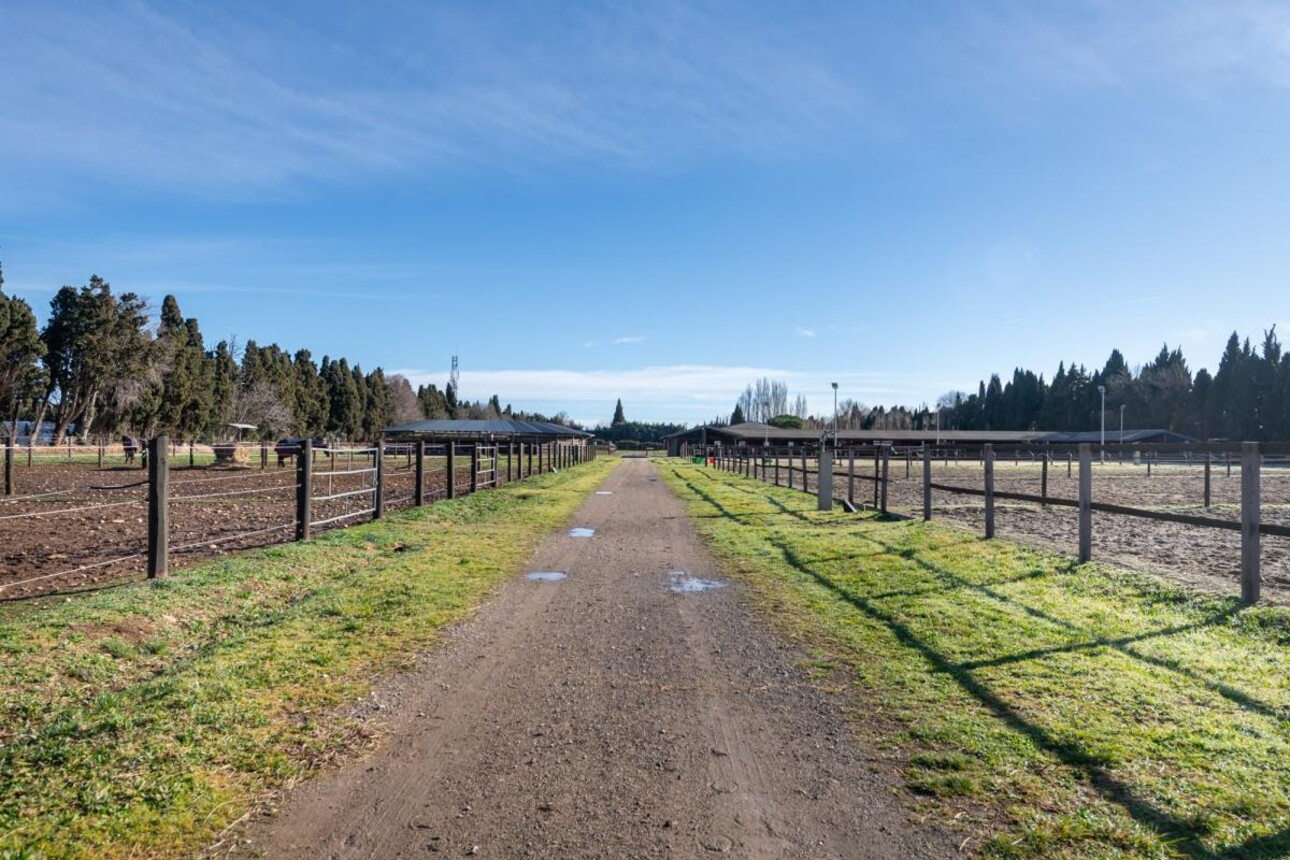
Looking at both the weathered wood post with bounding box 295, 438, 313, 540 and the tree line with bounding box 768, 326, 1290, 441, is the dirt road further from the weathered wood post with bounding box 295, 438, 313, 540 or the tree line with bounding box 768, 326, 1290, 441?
the tree line with bounding box 768, 326, 1290, 441

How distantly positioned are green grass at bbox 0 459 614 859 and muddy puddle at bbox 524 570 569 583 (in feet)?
1.06

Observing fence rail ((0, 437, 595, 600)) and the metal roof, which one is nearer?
fence rail ((0, 437, 595, 600))

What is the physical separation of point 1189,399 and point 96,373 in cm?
11571

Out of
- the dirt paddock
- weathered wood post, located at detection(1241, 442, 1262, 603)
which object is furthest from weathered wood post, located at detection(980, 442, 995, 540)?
weathered wood post, located at detection(1241, 442, 1262, 603)

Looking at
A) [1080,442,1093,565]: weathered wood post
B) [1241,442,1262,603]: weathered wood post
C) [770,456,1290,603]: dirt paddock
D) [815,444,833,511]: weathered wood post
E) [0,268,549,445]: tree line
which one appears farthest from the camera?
[0,268,549,445]: tree line

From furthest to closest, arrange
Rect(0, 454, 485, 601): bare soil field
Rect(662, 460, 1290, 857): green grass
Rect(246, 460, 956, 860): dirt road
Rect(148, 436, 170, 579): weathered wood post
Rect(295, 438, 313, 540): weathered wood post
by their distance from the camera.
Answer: Rect(295, 438, 313, 540): weathered wood post, Rect(0, 454, 485, 601): bare soil field, Rect(148, 436, 170, 579): weathered wood post, Rect(662, 460, 1290, 857): green grass, Rect(246, 460, 956, 860): dirt road

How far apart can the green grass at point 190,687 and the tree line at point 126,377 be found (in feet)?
155

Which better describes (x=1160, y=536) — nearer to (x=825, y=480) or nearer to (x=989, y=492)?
(x=989, y=492)

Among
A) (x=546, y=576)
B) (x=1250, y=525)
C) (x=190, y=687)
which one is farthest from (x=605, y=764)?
(x=1250, y=525)

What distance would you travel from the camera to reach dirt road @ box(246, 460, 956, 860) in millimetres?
2848

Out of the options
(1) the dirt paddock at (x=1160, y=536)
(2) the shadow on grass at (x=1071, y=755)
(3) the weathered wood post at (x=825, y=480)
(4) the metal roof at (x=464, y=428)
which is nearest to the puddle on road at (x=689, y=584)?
(2) the shadow on grass at (x=1071, y=755)

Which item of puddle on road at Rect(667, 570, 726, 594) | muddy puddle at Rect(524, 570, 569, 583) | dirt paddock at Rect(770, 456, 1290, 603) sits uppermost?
dirt paddock at Rect(770, 456, 1290, 603)

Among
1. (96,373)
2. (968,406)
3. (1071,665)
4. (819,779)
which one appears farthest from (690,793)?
(968,406)

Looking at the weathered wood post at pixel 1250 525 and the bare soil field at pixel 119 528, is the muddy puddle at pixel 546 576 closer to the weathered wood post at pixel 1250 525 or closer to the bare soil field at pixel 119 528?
the bare soil field at pixel 119 528
